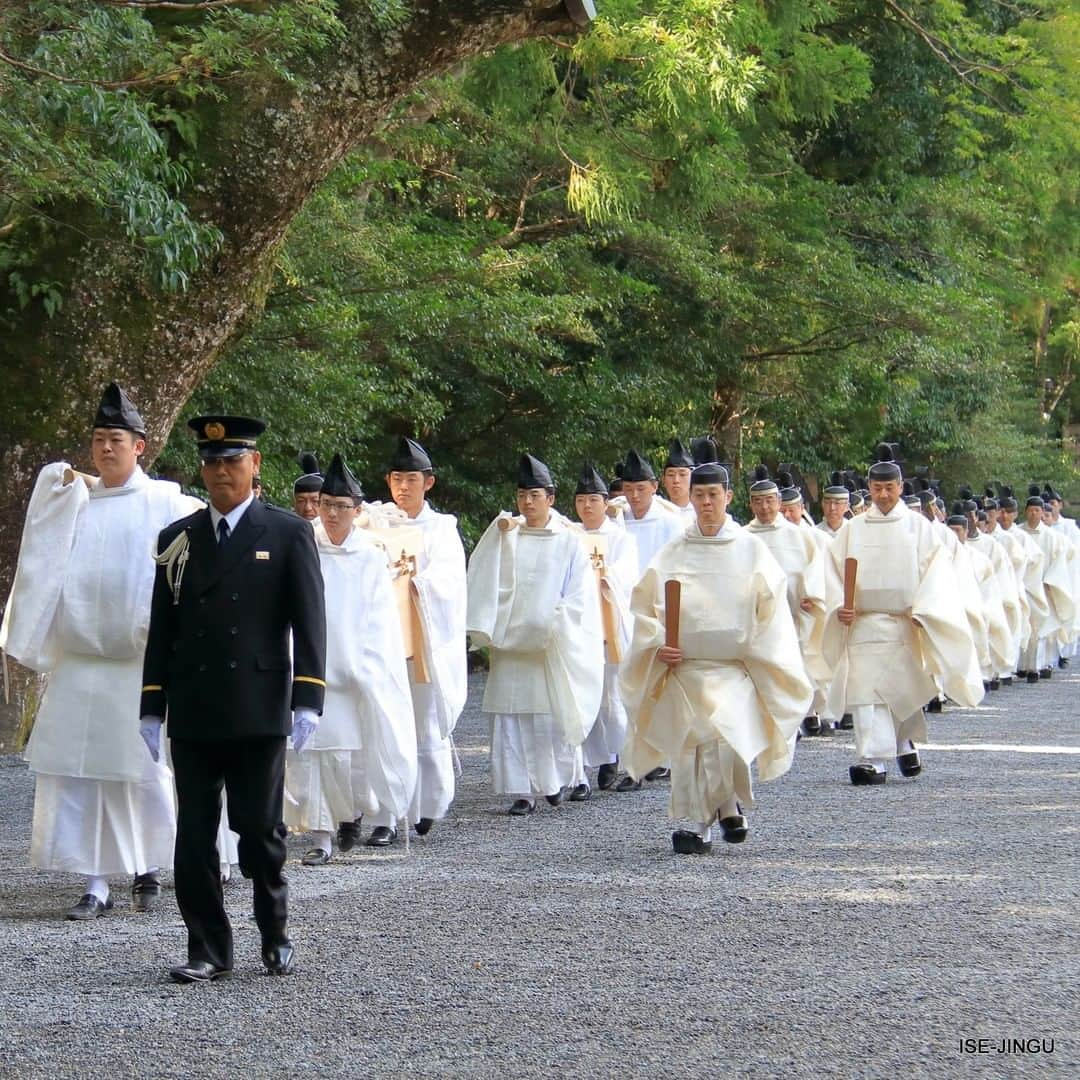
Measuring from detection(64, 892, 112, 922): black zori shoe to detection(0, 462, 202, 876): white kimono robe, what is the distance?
0.38 feet

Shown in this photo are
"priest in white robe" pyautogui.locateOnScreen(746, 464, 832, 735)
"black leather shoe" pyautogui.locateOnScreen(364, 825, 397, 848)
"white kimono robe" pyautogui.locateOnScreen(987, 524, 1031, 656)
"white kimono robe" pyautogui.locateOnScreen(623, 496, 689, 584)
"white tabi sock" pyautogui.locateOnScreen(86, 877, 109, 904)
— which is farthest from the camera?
"white kimono robe" pyautogui.locateOnScreen(987, 524, 1031, 656)

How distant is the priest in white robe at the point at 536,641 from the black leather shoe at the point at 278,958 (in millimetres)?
5076

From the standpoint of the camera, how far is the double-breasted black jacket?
6.58m

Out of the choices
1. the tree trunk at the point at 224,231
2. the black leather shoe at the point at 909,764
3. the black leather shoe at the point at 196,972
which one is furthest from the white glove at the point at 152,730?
the black leather shoe at the point at 909,764

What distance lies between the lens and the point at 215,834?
668 centimetres

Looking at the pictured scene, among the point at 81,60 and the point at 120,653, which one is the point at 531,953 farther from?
the point at 81,60

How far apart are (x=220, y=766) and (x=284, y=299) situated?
32.1 ft

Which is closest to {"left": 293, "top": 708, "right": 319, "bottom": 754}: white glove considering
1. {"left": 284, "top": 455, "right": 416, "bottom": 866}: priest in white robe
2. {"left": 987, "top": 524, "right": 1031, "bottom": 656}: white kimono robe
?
{"left": 284, "top": 455, "right": 416, "bottom": 866}: priest in white robe

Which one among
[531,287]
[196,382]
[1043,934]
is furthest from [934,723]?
[1043,934]

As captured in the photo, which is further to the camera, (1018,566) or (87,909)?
(1018,566)

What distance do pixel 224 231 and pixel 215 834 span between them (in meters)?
6.01

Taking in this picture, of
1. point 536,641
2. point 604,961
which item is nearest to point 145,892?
point 604,961

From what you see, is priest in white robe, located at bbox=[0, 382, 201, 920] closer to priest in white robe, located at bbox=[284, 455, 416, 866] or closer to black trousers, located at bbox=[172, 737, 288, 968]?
priest in white robe, located at bbox=[284, 455, 416, 866]

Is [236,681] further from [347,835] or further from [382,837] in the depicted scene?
[382,837]
